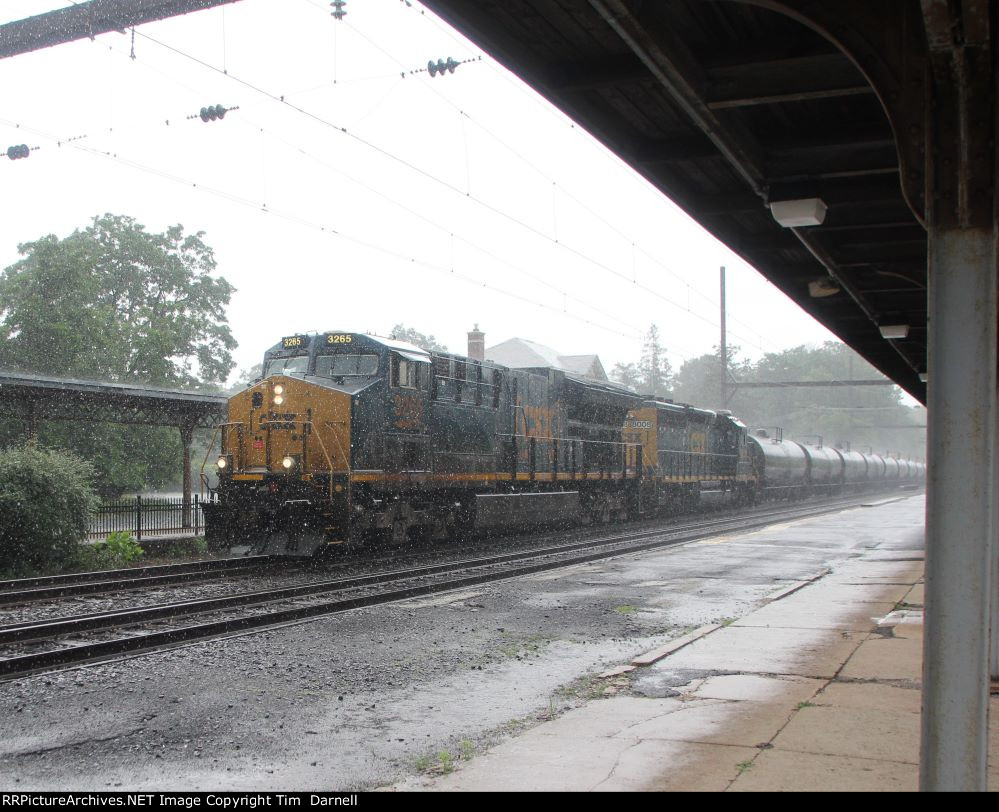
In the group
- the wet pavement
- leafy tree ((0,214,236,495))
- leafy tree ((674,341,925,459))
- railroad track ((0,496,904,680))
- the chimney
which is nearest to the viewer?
the wet pavement

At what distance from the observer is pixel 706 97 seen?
5.04 meters

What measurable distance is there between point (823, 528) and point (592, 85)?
2205cm

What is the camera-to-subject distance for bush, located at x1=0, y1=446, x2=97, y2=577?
14766 mm

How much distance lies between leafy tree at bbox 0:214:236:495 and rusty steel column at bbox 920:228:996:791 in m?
30.1

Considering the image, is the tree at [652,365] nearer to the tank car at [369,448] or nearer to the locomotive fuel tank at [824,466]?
the locomotive fuel tank at [824,466]

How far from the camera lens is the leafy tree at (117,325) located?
35875mm

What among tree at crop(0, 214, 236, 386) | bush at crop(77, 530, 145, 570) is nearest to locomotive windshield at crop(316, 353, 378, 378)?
bush at crop(77, 530, 145, 570)

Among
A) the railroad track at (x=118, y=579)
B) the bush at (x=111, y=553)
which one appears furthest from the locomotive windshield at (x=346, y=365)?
the bush at (x=111, y=553)

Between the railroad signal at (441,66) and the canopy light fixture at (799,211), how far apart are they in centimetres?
923

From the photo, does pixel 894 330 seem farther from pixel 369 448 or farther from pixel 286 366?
pixel 286 366

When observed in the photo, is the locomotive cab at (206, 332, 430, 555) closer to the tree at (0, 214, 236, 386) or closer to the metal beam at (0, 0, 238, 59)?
the metal beam at (0, 0, 238, 59)

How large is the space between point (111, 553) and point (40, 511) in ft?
6.14

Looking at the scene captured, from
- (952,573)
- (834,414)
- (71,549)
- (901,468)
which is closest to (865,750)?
(952,573)

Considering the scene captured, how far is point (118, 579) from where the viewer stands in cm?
1398
